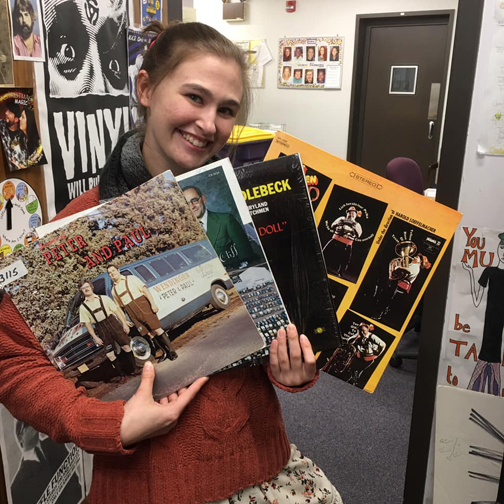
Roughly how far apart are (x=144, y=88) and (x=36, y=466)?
3.49 feet

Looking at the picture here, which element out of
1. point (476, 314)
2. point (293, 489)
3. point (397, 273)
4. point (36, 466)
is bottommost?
point (36, 466)

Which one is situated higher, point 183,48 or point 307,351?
point 183,48

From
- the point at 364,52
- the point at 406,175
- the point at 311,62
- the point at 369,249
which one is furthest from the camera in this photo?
the point at 311,62

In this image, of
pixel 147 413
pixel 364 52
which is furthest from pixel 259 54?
pixel 147 413

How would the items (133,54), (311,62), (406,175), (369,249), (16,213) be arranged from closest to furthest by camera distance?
1. (369,249)
2. (16,213)
3. (133,54)
4. (406,175)
5. (311,62)

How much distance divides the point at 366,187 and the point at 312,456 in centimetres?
144

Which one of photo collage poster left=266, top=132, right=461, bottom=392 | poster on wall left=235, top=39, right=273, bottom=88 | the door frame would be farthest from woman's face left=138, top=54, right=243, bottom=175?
poster on wall left=235, top=39, right=273, bottom=88

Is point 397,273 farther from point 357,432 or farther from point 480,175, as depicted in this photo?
point 357,432

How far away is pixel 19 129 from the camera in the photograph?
1.08 meters

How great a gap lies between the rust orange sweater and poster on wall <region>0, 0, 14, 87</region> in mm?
403

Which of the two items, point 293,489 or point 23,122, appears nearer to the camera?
point 293,489

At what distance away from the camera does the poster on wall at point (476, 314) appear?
3.94 ft

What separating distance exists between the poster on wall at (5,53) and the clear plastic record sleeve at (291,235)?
62 cm

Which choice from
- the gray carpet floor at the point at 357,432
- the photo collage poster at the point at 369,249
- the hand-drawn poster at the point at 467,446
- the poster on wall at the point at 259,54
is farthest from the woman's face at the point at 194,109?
the poster on wall at the point at 259,54
